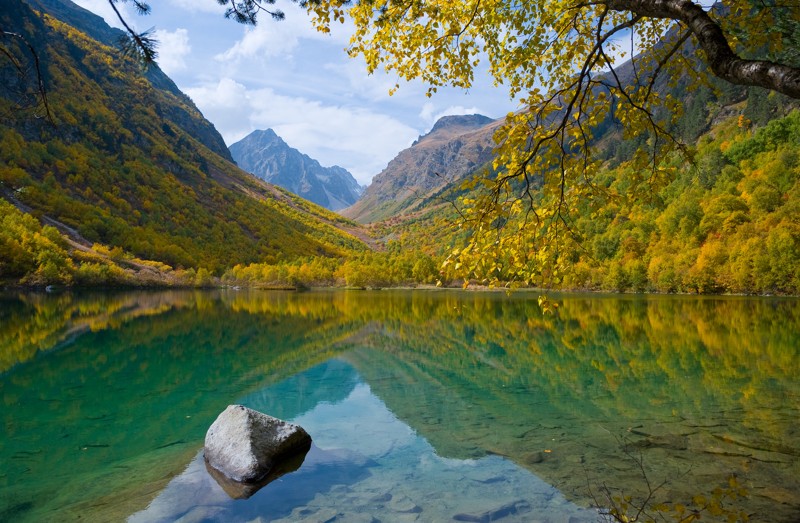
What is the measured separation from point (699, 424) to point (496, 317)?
100ft

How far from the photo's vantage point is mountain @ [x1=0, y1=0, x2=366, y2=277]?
313ft

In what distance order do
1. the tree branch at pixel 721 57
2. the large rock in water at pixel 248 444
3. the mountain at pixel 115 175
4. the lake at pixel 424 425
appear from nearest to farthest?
→ the tree branch at pixel 721 57 < the lake at pixel 424 425 < the large rock in water at pixel 248 444 < the mountain at pixel 115 175

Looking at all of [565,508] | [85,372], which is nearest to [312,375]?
[85,372]

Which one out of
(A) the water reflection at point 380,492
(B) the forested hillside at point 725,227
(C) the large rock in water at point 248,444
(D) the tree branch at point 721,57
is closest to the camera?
(D) the tree branch at point 721,57

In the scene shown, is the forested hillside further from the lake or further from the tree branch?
the tree branch

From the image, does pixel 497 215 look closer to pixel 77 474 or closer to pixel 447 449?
pixel 447 449

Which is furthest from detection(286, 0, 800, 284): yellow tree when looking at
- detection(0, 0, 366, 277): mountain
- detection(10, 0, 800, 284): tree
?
detection(0, 0, 366, 277): mountain

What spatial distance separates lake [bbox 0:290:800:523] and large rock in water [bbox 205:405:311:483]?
17.8 inches

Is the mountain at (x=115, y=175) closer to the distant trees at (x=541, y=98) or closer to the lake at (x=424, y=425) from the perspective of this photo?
the lake at (x=424, y=425)

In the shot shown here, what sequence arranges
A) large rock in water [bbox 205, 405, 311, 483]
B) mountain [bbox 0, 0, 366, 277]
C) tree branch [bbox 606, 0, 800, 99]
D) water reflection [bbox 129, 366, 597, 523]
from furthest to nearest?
mountain [bbox 0, 0, 366, 277] → large rock in water [bbox 205, 405, 311, 483] → water reflection [bbox 129, 366, 597, 523] → tree branch [bbox 606, 0, 800, 99]

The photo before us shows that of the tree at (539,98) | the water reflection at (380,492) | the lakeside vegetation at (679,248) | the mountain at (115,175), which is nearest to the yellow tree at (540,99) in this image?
the tree at (539,98)

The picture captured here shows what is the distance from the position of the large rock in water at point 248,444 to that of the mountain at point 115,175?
232 feet

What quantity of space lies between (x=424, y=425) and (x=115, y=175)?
135m

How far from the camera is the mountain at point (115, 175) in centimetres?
9550
